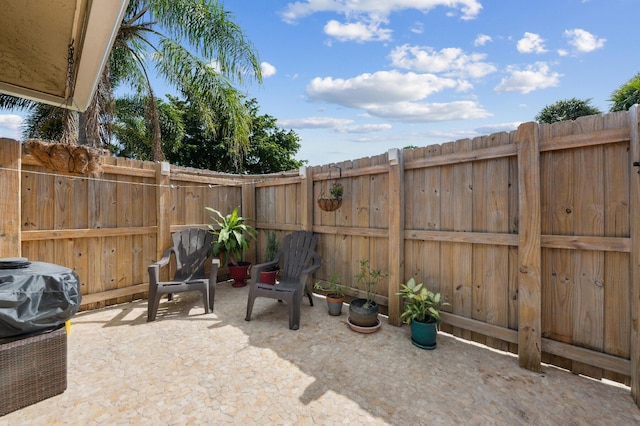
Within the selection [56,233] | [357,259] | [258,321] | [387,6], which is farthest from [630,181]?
[56,233]

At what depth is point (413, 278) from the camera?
253 cm

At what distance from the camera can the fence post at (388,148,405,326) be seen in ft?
8.79

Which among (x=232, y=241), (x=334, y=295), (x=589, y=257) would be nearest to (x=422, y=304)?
(x=334, y=295)

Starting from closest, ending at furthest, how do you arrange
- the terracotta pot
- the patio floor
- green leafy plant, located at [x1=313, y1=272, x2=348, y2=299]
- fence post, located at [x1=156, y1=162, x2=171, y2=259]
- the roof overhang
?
the roof overhang, the patio floor, green leafy plant, located at [x1=313, y1=272, x2=348, y2=299], fence post, located at [x1=156, y1=162, x2=171, y2=259], the terracotta pot

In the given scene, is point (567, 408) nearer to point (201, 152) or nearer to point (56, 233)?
point (56, 233)

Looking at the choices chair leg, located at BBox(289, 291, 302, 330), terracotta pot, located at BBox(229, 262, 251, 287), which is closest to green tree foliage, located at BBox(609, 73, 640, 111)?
chair leg, located at BBox(289, 291, 302, 330)

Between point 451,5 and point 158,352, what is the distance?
4897 millimetres

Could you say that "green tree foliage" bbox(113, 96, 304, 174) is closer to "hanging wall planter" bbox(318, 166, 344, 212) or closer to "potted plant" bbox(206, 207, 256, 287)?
"potted plant" bbox(206, 207, 256, 287)

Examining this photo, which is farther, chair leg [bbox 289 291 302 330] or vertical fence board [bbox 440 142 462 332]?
chair leg [bbox 289 291 302 330]

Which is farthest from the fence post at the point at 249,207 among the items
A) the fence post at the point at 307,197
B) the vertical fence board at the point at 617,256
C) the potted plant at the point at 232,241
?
the vertical fence board at the point at 617,256

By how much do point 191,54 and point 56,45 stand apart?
3.63m

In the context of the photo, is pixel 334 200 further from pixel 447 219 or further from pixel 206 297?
pixel 206 297

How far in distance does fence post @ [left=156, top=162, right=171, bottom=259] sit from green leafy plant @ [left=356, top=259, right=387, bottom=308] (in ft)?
8.36

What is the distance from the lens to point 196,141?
1182 cm
